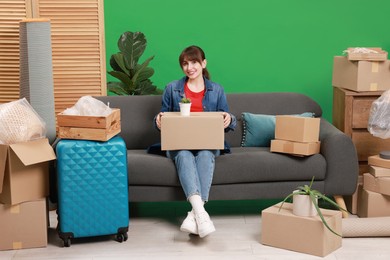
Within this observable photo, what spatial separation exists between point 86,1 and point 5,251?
70.3 inches

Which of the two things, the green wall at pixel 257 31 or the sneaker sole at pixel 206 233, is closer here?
the sneaker sole at pixel 206 233

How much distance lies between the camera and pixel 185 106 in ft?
12.1

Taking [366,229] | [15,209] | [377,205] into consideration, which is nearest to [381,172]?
[377,205]

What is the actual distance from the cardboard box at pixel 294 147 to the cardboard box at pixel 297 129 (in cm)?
2

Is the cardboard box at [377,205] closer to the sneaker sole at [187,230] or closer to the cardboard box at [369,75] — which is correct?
the cardboard box at [369,75]

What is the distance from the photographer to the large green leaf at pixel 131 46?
15.5ft

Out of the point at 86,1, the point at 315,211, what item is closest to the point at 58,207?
the point at 315,211

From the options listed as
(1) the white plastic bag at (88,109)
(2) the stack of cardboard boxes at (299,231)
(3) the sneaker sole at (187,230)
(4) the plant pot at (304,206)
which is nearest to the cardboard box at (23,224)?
(1) the white plastic bag at (88,109)

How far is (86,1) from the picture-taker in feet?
14.9

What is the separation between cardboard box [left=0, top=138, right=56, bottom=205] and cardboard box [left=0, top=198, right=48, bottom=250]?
43 mm

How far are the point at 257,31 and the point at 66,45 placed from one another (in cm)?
136

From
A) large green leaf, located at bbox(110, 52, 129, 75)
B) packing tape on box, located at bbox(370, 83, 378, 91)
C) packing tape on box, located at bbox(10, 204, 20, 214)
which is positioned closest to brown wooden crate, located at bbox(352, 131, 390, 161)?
packing tape on box, located at bbox(370, 83, 378, 91)

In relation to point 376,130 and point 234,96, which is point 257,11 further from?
point 376,130

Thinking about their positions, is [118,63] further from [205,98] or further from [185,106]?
[185,106]
